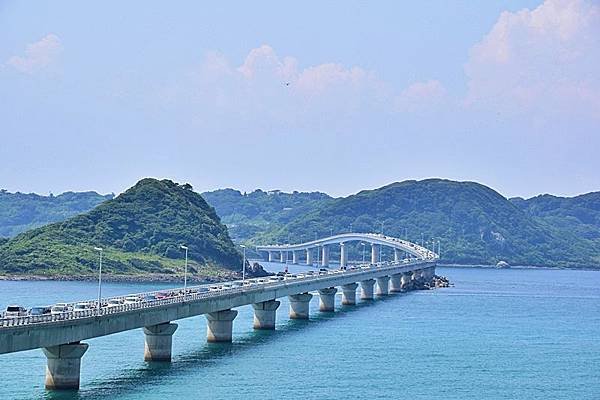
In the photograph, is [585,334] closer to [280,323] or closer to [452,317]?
[452,317]

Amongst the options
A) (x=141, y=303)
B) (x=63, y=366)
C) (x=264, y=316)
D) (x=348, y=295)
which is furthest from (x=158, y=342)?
(x=348, y=295)

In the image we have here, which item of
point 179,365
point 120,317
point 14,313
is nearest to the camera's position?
point 14,313

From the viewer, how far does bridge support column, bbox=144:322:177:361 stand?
91.7 metres

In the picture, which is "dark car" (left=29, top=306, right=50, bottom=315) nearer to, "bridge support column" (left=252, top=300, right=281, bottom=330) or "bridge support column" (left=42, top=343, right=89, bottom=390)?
"bridge support column" (left=42, top=343, right=89, bottom=390)

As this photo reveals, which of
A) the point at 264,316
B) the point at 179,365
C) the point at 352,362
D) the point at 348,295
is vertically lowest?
the point at 352,362

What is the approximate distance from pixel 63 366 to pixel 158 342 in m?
18.6

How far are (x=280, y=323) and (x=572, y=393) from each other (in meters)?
→ 55.4

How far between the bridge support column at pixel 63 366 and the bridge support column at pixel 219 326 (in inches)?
1381

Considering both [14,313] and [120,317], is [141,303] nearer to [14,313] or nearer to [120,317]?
[120,317]

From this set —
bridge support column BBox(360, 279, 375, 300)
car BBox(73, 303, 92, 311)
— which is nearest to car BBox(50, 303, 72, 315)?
car BBox(73, 303, 92, 311)

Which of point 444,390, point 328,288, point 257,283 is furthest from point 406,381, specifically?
point 328,288

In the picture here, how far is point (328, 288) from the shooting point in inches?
6353

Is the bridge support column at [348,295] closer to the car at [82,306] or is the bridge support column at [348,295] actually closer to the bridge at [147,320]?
the bridge at [147,320]

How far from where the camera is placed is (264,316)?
126 metres
